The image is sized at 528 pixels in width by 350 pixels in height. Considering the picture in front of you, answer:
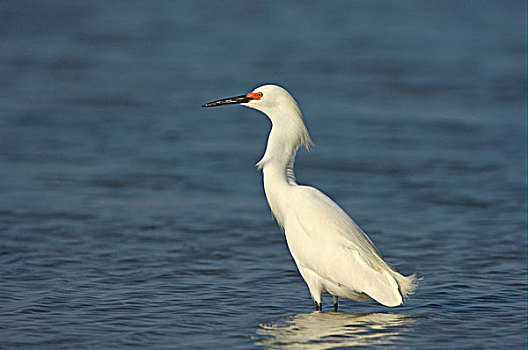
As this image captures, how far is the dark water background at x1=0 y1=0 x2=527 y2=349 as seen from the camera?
629 centimetres

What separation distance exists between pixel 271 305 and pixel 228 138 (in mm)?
5395

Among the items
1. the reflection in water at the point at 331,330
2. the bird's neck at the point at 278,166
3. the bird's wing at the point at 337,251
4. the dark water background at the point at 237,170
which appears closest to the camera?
the reflection in water at the point at 331,330

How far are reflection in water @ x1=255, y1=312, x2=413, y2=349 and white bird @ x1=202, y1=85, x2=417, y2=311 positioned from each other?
15 centimetres

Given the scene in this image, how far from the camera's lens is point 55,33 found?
17.6 metres

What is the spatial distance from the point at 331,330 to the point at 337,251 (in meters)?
0.57

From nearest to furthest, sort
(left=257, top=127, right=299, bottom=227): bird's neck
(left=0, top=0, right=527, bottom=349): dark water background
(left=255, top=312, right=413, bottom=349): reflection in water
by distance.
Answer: (left=255, top=312, right=413, bottom=349): reflection in water → (left=0, top=0, right=527, bottom=349): dark water background → (left=257, top=127, right=299, bottom=227): bird's neck

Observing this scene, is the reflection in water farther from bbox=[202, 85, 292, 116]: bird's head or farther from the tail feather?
bbox=[202, 85, 292, 116]: bird's head

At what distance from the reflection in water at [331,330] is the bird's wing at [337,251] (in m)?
0.22

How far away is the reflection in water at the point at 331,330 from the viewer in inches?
228

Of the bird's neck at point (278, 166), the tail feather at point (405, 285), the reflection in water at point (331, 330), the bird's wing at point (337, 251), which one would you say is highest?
the bird's neck at point (278, 166)

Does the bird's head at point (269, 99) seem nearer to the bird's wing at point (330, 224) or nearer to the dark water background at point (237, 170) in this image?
the bird's wing at point (330, 224)

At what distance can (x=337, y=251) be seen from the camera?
6293 mm

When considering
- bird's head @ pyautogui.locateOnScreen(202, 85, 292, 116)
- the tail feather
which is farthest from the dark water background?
bird's head @ pyautogui.locateOnScreen(202, 85, 292, 116)

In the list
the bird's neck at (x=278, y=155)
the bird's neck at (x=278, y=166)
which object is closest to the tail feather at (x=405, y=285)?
the bird's neck at (x=278, y=166)
